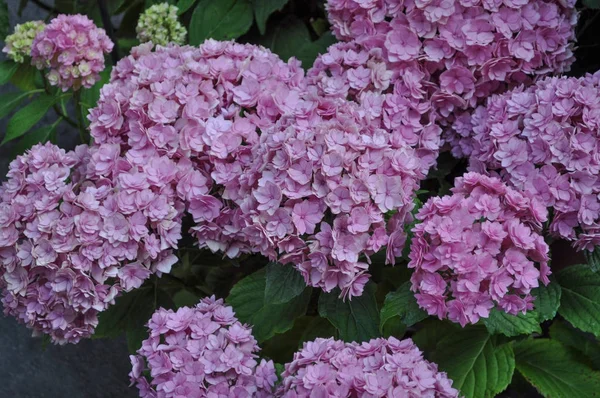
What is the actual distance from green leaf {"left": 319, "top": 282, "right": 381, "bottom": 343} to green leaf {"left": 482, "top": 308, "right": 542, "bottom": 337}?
0.24m

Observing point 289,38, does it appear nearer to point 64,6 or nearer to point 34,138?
point 34,138

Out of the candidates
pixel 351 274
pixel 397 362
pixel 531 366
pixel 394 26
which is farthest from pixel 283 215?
pixel 531 366

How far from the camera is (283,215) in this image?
149 cm

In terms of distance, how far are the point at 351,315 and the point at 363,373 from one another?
0.35 meters

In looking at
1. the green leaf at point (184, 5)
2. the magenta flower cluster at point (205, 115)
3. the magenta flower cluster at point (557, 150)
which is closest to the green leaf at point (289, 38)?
the green leaf at point (184, 5)

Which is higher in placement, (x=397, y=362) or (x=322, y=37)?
(x=322, y=37)

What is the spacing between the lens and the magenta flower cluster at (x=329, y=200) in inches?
57.7

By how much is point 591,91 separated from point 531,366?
0.64m

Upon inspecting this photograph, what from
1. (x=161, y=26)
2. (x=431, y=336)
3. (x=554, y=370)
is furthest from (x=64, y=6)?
(x=554, y=370)

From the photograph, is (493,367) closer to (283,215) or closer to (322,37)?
(283,215)

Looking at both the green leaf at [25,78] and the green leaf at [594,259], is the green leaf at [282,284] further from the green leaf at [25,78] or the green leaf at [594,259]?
the green leaf at [25,78]

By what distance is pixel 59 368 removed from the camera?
2441 mm

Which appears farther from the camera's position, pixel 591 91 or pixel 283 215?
pixel 591 91

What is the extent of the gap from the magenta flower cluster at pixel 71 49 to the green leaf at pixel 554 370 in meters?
1.20
